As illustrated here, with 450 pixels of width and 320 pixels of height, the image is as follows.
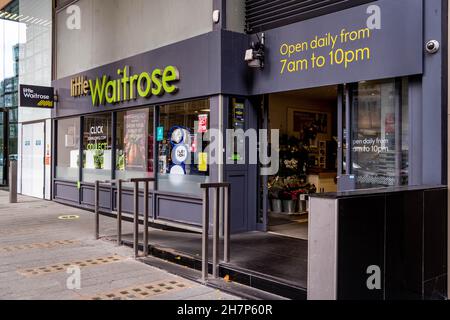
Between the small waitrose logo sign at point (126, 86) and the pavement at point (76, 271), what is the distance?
8.25 ft

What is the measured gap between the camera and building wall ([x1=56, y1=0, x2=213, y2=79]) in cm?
738

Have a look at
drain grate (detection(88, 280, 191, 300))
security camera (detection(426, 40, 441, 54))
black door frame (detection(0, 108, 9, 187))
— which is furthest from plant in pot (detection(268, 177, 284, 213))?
black door frame (detection(0, 108, 9, 187))

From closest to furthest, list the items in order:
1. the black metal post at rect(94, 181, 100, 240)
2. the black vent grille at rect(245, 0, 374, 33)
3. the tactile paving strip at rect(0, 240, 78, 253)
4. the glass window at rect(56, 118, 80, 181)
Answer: the black vent grille at rect(245, 0, 374, 33), the tactile paving strip at rect(0, 240, 78, 253), the black metal post at rect(94, 181, 100, 240), the glass window at rect(56, 118, 80, 181)

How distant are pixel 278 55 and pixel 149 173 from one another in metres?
3.49

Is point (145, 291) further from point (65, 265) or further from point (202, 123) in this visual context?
point (202, 123)

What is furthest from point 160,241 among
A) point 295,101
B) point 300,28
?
point 295,101

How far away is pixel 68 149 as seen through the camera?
1128cm

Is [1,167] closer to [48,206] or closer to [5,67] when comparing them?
[5,67]

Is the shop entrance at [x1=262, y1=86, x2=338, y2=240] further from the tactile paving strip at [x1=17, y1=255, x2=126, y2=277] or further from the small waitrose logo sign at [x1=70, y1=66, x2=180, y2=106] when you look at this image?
the tactile paving strip at [x1=17, y1=255, x2=126, y2=277]

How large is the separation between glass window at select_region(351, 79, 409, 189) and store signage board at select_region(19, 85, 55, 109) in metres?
8.20

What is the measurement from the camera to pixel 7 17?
48.8ft

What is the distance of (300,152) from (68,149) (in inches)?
234

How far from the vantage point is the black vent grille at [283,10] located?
584 cm

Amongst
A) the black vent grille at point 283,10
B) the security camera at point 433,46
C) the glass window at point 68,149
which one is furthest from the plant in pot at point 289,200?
the glass window at point 68,149
